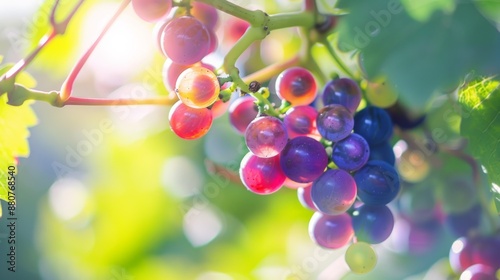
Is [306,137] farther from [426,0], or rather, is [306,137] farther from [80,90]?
[80,90]

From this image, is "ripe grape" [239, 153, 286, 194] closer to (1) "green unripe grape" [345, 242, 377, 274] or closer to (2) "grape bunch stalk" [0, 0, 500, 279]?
(2) "grape bunch stalk" [0, 0, 500, 279]

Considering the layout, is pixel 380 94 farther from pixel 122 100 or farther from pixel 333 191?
pixel 122 100

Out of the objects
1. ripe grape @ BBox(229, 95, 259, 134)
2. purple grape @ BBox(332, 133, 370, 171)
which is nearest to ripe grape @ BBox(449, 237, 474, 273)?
purple grape @ BBox(332, 133, 370, 171)

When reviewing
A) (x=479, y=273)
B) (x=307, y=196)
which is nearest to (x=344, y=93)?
(x=307, y=196)

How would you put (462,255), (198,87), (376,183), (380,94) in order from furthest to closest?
(462,255) < (380,94) < (376,183) < (198,87)

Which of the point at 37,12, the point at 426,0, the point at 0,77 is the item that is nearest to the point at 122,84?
the point at 37,12

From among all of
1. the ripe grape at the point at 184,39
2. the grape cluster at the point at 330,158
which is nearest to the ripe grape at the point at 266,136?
the grape cluster at the point at 330,158
